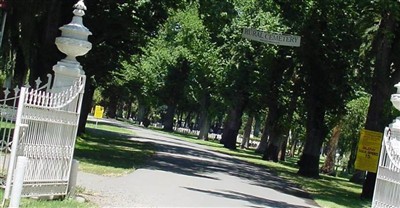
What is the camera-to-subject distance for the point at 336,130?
41.9 m

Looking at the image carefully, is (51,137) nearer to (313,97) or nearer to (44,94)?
(44,94)

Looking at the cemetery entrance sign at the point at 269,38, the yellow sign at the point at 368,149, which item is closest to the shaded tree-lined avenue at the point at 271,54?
the yellow sign at the point at 368,149

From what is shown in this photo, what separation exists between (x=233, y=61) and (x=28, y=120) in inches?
1527

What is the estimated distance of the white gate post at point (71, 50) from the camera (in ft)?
38.9

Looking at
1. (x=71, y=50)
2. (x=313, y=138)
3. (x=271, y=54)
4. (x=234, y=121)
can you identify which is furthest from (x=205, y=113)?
(x=71, y=50)

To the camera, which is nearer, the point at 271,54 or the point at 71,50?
the point at 71,50

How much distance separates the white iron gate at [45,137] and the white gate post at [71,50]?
0.19 m

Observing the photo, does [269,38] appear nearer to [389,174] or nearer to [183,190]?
[183,190]

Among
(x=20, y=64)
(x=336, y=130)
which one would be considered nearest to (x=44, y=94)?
(x=20, y=64)

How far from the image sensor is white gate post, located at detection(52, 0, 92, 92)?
11.9 m

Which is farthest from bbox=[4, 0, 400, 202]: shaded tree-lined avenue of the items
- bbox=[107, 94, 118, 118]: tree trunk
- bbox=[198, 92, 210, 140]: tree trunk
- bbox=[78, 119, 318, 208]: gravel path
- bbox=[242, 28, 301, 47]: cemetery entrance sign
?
bbox=[107, 94, 118, 118]: tree trunk

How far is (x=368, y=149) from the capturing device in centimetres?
2264

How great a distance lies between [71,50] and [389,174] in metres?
6.04

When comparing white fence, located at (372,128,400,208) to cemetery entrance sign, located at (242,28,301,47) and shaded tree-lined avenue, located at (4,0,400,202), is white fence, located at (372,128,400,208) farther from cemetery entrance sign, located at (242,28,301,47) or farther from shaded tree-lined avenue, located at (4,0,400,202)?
shaded tree-lined avenue, located at (4,0,400,202)
